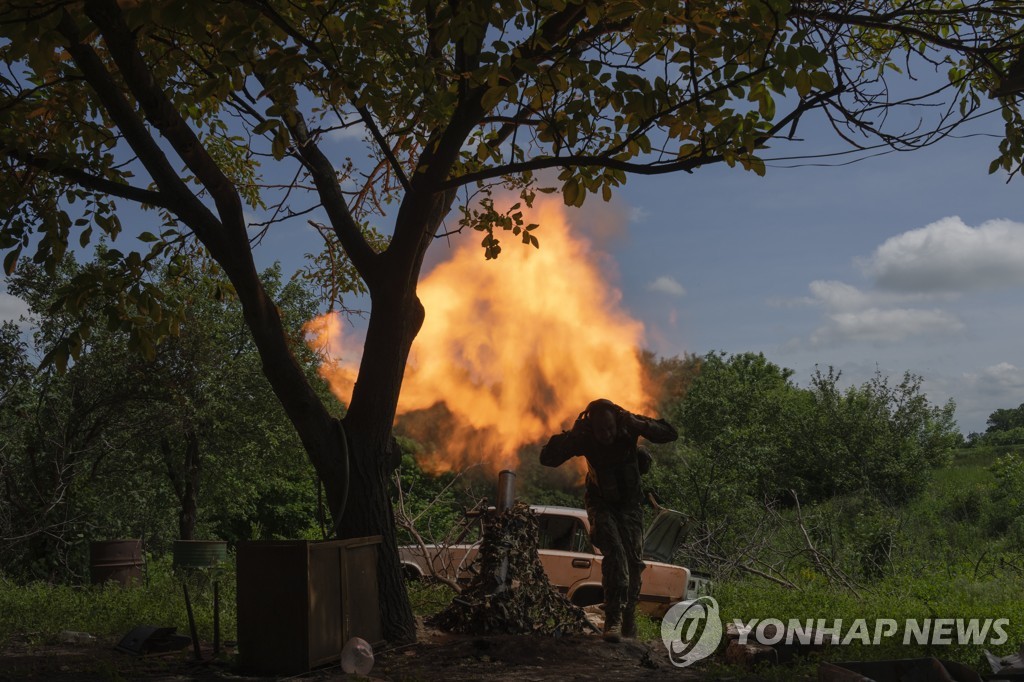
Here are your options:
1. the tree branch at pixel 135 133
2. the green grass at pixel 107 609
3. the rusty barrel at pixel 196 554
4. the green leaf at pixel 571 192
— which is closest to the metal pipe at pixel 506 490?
the green grass at pixel 107 609

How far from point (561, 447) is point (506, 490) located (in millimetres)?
739

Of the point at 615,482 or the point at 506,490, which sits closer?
the point at 615,482

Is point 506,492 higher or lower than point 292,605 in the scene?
higher

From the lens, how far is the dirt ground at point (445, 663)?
283 inches

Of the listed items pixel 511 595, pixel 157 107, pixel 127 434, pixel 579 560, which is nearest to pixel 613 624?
pixel 511 595

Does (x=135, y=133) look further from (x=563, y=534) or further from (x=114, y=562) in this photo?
(x=114, y=562)

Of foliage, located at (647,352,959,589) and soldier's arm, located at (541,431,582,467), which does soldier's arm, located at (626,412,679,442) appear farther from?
foliage, located at (647,352,959,589)

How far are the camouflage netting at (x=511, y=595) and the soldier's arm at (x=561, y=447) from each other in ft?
2.00

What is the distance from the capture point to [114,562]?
14.4 meters

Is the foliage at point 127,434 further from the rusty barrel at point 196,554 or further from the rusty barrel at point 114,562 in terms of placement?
the rusty barrel at point 196,554

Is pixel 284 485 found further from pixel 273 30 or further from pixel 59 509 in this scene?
pixel 273 30

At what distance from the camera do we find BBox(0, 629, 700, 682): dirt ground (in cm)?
719

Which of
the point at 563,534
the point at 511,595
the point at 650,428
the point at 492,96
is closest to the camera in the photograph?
the point at 492,96

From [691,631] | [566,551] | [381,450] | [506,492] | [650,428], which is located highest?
[650,428]
